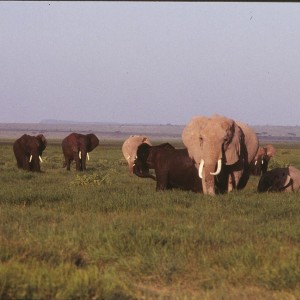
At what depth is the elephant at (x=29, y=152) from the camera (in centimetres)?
2188

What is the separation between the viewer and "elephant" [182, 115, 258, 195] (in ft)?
40.7

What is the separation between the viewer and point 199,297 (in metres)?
5.29

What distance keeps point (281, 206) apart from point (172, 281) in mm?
4984

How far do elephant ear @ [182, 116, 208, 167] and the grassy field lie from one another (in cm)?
191

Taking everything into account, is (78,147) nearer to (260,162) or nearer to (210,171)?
(260,162)

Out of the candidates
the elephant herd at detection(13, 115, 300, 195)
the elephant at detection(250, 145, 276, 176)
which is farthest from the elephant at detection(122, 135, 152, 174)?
the elephant at detection(250, 145, 276, 176)

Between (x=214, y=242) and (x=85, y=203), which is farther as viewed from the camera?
(x=85, y=203)

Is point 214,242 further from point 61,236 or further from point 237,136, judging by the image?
point 237,136

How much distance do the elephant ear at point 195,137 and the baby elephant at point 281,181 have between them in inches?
86.0

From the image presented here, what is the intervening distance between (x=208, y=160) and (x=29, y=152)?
450 inches

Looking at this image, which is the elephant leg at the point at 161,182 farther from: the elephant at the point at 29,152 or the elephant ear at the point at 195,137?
the elephant at the point at 29,152

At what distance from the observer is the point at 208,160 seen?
12.4m

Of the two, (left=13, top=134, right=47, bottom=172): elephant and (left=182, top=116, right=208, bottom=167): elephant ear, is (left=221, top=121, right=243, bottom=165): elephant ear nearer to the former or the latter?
(left=182, top=116, right=208, bottom=167): elephant ear

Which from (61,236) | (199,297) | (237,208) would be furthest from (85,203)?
(199,297)
